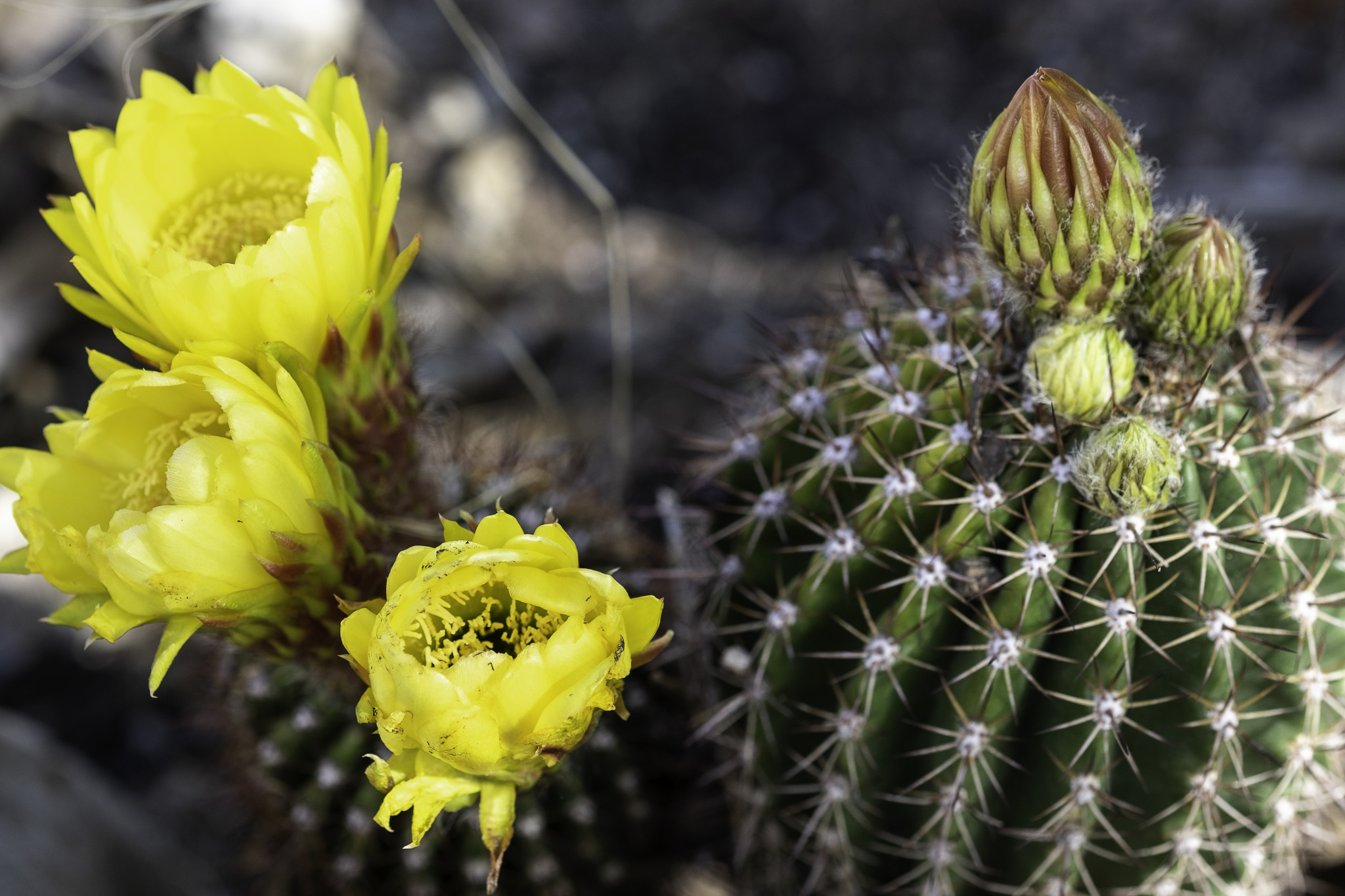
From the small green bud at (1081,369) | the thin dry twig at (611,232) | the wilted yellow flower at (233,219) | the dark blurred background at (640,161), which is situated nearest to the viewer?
the wilted yellow flower at (233,219)

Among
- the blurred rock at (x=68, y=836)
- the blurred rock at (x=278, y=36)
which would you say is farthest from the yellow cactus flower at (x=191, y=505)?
the blurred rock at (x=278, y=36)

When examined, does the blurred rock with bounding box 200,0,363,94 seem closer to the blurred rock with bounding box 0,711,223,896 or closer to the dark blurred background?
the dark blurred background

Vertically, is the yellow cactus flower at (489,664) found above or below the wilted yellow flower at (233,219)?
below

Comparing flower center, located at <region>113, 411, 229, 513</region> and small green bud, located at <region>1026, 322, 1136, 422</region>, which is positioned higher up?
small green bud, located at <region>1026, 322, 1136, 422</region>

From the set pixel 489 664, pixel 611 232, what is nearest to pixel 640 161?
pixel 611 232

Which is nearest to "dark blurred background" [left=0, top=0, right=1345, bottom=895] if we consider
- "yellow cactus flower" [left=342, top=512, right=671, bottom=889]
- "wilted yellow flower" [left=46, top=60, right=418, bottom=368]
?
"wilted yellow flower" [left=46, top=60, right=418, bottom=368]

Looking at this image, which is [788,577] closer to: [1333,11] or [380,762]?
[380,762]

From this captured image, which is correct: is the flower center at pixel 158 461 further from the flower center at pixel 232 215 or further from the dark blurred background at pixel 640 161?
the dark blurred background at pixel 640 161
